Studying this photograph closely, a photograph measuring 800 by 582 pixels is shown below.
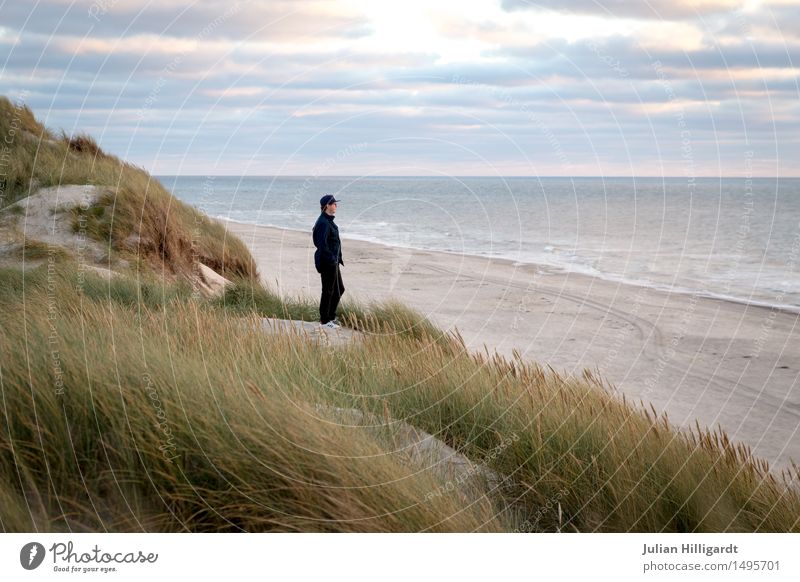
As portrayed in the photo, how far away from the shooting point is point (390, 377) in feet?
19.5

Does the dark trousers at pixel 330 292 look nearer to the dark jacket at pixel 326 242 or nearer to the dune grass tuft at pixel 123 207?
the dark jacket at pixel 326 242

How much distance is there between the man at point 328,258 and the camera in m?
9.38

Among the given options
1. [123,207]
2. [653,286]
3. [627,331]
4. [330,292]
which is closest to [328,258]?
[330,292]

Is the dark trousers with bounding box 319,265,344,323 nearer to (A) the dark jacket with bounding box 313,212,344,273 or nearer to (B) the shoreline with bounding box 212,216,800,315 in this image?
(A) the dark jacket with bounding box 313,212,344,273

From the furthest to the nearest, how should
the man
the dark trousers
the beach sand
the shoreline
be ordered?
the shoreline
the dark trousers
the man
the beach sand

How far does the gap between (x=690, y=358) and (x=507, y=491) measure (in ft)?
27.2

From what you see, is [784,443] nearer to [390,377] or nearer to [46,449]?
[390,377]

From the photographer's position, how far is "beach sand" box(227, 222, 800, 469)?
9281mm

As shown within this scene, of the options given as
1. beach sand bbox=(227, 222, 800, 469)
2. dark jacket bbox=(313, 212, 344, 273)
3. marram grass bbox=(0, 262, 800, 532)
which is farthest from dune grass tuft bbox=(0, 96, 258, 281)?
marram grass bbox=(0, 262, 800, 532)

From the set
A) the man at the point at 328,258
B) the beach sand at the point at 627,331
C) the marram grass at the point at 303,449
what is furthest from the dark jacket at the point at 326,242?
the marram grass at the point at 303,449

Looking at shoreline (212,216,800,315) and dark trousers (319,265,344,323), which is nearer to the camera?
dark trousers (319,265,344,323)

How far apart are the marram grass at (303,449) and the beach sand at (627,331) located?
1911 millimetres

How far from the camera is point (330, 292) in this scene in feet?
31.5

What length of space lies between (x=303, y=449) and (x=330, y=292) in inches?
223
